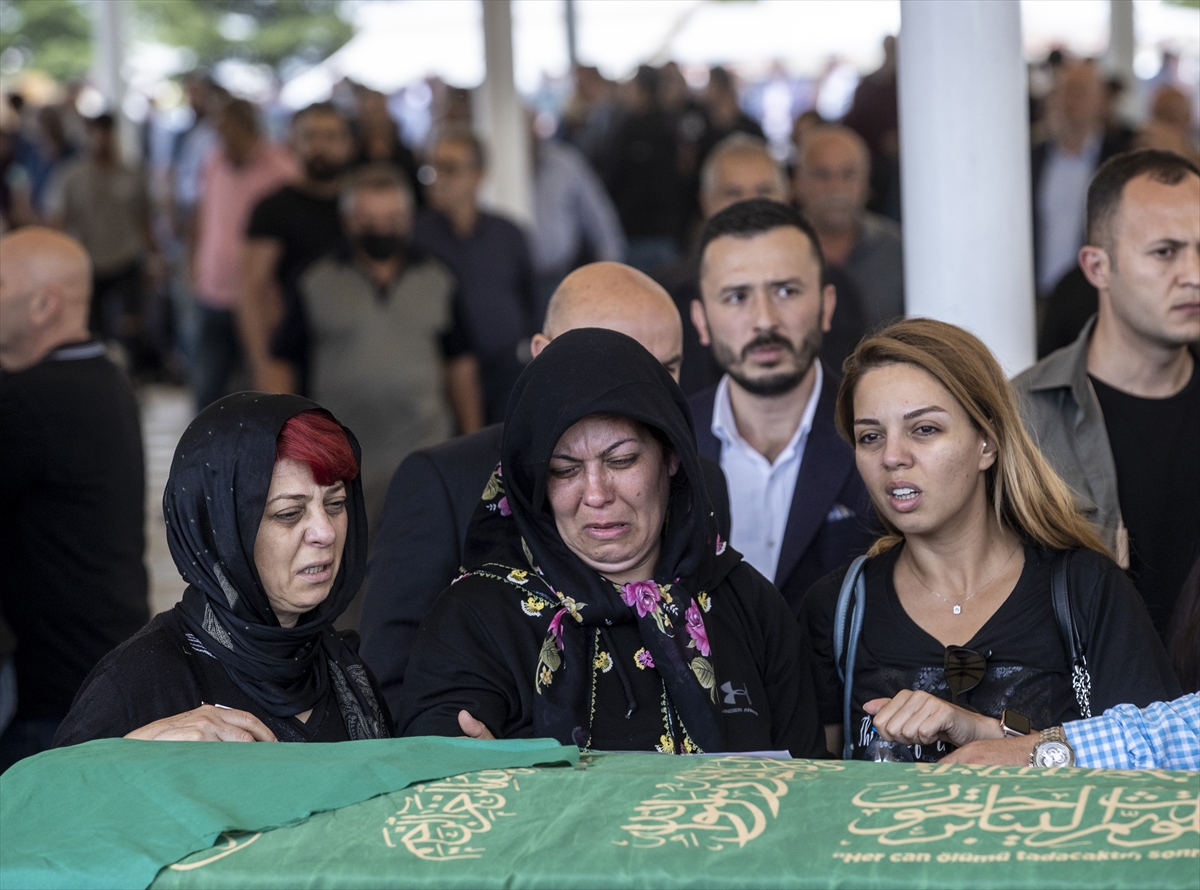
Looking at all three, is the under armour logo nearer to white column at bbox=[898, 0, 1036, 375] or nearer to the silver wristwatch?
the silver wristwatch

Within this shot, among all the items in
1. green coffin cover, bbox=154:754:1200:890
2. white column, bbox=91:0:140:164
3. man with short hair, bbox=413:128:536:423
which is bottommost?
green coffin cover, bbox=154:754:1200:890

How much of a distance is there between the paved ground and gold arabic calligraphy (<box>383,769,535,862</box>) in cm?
347

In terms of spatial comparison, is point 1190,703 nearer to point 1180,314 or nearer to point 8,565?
point 1180,314

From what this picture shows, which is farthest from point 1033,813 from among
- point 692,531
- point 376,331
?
Result: point 376,331

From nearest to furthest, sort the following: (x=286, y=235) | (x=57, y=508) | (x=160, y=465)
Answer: (x=57, y=508) → (x=286, y=235) → (x=160, y=465)

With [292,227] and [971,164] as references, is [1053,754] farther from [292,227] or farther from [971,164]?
[292,227]

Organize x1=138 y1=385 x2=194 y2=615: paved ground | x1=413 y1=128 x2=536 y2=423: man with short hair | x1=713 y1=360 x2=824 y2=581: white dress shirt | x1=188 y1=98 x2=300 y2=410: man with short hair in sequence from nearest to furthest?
x1=713 y1=360 x2=824 y2=581: white dress shirt, x1=138 y1=385 x2=194 y2=615: paved ground, x1=413 y1=128 x2=536 y2=423: man with short hair, x1=188 y1=98 x2=300 y2=410: man with short hair

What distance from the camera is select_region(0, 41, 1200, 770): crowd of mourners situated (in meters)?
2.54

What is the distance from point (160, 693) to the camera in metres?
2.43

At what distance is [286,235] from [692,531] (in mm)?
6173

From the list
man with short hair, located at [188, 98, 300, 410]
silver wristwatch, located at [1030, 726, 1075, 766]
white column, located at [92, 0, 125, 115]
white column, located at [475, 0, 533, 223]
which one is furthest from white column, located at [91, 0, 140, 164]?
silver wristwatch, located at [1030, 726, 1075, 766]

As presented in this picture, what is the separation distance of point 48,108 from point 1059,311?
12.7 meters

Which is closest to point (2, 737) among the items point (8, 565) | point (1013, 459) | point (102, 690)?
point (8, 565)

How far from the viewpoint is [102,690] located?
2412 millimetres
